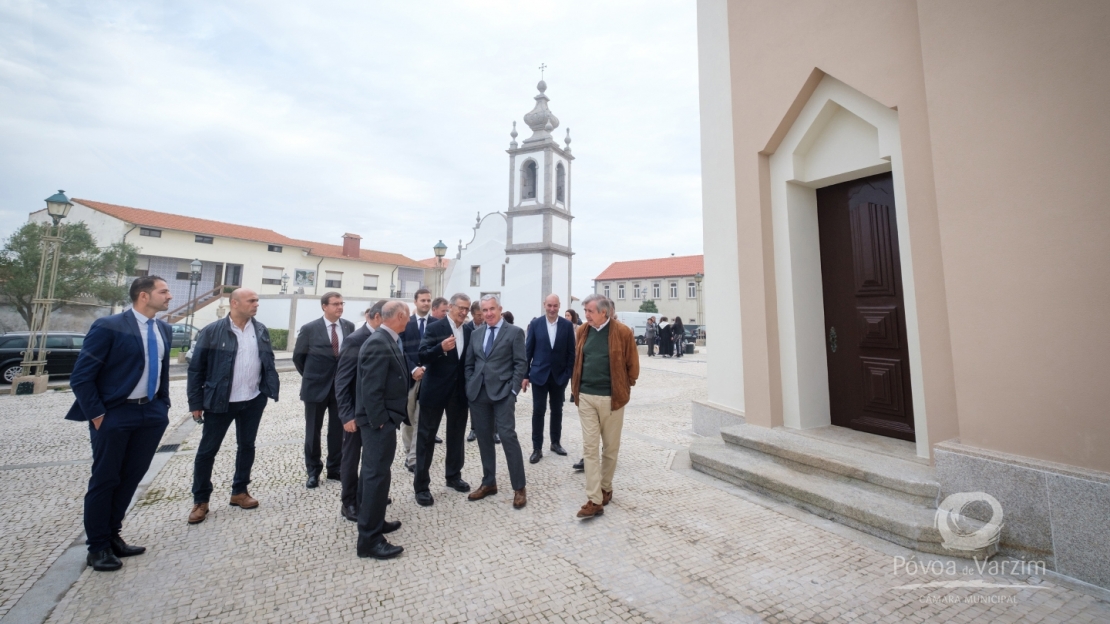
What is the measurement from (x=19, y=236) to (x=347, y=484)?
30.3 metres

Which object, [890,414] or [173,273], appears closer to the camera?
[890,414]

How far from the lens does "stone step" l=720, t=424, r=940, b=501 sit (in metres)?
3.16

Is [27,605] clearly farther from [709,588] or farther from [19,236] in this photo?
[19,236]

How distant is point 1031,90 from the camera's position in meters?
2.75

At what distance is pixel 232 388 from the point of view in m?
3.67

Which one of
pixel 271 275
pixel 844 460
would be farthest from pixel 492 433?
pixel 271 275

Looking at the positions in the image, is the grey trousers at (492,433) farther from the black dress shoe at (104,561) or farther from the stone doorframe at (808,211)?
the stone doorframe at (808,211)

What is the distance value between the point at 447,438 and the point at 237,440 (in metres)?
1.78

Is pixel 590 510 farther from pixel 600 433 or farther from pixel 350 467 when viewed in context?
pixel 350 467

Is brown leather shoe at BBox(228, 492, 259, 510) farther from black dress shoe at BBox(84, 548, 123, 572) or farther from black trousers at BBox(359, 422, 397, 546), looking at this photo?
black trousers at BBox(359, 422, 397, 546)

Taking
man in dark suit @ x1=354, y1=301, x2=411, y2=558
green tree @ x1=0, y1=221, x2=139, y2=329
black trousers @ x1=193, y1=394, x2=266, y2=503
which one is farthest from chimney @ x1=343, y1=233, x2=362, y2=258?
man in dark suit @ x1=354, y1=301, x2=411, y2=558

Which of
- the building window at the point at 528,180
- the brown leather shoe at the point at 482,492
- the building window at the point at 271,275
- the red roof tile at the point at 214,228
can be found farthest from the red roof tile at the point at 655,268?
the brown leather shoe at the point at 482,492

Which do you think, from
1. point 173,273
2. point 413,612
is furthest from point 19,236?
point 413,612

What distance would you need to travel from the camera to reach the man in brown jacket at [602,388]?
143 inches
